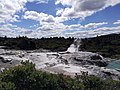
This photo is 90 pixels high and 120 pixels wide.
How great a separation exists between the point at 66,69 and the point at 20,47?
6827cm

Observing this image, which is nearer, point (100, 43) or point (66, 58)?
point (66, 58)

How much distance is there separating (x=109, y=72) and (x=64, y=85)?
91.2ft

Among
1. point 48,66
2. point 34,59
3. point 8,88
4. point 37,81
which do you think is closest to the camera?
point 8,88

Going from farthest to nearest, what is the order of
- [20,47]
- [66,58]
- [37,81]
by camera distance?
[20,47], [66,58], [37,81]

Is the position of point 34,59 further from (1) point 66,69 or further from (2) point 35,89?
(2) point 35,89

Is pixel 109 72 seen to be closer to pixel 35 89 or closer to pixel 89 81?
pixel 89 81

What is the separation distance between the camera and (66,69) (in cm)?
6681

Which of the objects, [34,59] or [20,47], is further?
[20,47]

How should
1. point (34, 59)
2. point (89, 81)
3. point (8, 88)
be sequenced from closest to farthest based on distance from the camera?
point (8, 88)
point (89, 81)
point (34, 59)

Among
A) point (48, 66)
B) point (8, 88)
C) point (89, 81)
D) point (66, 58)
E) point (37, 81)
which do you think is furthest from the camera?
point (66, 58)

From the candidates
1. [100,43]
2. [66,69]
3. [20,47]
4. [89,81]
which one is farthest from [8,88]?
[100,43]

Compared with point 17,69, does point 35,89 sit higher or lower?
lower

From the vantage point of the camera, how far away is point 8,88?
34.9 meters

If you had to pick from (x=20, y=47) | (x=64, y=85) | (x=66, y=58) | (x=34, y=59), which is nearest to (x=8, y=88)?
(x=64, y=85)
